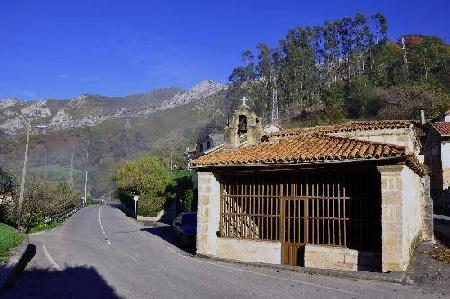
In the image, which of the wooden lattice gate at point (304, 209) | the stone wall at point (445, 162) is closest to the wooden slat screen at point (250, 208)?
the wooden lattice gate at point (304, 209)

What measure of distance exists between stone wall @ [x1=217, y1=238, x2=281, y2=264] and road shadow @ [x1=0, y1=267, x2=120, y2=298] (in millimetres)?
4550

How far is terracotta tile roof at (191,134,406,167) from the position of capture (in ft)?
40.8

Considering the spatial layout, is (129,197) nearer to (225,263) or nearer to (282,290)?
(225,263)

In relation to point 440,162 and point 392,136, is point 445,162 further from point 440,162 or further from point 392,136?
point 392,136

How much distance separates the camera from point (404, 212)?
12242mm

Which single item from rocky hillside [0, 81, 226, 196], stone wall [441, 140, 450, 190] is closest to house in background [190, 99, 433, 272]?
stone wall [441, 140, 450, 190]

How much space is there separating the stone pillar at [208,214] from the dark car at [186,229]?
3215mm

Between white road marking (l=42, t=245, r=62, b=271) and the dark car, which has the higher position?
the dark car

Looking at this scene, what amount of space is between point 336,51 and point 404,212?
6394 centimetres

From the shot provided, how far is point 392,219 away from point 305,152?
11.4 ft

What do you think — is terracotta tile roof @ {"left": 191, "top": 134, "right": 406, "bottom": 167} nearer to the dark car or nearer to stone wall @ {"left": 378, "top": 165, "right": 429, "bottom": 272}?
stone wall @ {"left": 378, "top": 165, "right": 429, "bottom": 272}

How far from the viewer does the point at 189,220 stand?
2138 cm

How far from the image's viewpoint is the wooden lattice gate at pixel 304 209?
1293 centimetres

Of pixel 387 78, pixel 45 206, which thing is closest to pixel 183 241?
pixel 45 206
